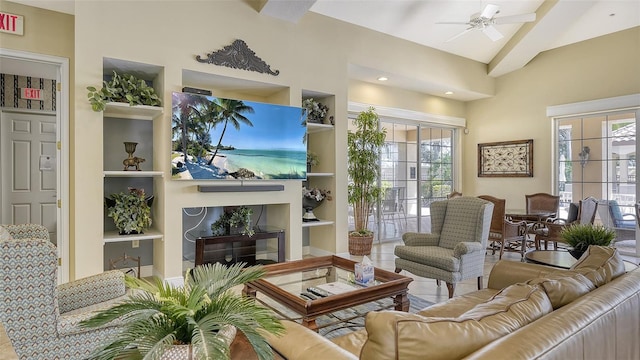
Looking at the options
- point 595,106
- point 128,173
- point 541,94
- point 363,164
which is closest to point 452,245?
point 363,164

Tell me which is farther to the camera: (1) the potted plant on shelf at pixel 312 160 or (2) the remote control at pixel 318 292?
(1) the potted plant on shelf at pixel 312 160

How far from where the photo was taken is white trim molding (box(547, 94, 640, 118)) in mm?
5344

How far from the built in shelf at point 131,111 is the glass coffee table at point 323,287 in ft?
6.90

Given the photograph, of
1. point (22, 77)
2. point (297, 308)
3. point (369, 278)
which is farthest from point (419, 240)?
point (22, 77)

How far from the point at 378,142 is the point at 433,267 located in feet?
8.74

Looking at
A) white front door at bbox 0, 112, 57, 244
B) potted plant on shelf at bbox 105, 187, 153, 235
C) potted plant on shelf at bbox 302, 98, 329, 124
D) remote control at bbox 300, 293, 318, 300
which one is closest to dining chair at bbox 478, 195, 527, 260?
potted plant on shelf at bbox 302, 98, 329, 124

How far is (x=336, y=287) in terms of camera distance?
8.16 feet

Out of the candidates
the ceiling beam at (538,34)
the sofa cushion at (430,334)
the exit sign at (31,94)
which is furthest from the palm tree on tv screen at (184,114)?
the ceiling beam at (538,34)

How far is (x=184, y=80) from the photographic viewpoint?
4.22 metres

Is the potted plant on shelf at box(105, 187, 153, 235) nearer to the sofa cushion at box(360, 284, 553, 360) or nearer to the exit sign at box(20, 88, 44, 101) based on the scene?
the exit sign at box(20, 88, 44, 101)

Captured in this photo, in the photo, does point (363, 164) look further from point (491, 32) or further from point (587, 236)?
point (587, 236)

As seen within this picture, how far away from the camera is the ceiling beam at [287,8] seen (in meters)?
4.10

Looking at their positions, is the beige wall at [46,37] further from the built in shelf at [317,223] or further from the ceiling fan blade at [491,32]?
the ceiling fan blade at [491,32]

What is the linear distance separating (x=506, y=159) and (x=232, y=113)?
5.42 meters
